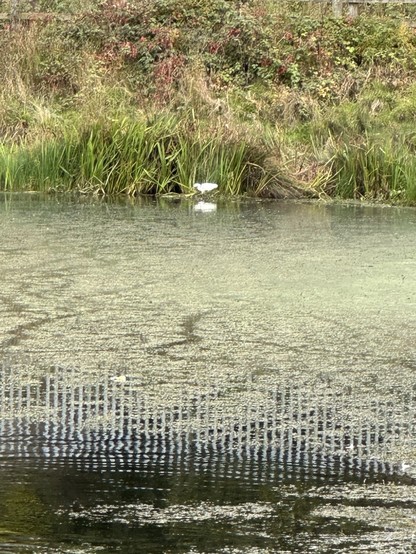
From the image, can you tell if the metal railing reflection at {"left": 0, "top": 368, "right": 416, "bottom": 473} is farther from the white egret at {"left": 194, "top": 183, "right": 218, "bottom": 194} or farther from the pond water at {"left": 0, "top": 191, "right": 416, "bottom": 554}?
the white egret at {"left": 194, "top": 183, "right": 218, "bottom": 194}

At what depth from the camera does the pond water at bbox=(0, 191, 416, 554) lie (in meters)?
2.80

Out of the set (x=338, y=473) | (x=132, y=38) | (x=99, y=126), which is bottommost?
(x=338, y=473)

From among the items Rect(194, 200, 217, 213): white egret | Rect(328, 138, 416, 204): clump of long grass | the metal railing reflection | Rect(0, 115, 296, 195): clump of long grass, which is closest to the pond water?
the metal railing reflection

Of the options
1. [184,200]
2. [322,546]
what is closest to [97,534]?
[322,546]

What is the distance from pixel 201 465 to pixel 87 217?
5654 millimetres

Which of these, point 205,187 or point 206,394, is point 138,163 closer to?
point 205,187

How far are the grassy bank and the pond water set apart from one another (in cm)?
285

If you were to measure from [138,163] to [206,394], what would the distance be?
6674mm

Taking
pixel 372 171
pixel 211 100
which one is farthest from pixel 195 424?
pixel 211 100

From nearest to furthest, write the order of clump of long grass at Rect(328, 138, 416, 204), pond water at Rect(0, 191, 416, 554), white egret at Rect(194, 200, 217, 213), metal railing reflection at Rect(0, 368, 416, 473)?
pond water at Rect(0, 191, 416, 554)
metal railing reflection at Rect(0, 368, 416, 473)
white egret at Rect(194, 200, 217, 213)
clump of long grass at Rect(328, 138, 416, 204)

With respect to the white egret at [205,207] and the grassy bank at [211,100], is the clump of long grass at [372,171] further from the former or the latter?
the white egret at [205,207]

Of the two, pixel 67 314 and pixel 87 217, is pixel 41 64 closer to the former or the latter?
pixel 87 217

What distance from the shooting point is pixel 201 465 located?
323cm

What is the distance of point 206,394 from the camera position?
4.01 m
